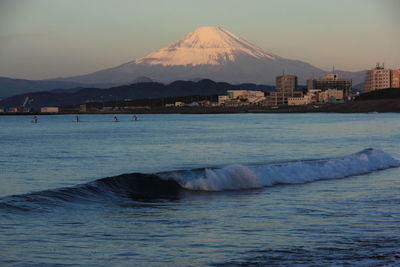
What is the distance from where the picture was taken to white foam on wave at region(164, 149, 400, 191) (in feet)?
61.8

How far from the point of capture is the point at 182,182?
18922 mm

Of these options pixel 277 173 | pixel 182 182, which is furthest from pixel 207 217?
pixel 277 173

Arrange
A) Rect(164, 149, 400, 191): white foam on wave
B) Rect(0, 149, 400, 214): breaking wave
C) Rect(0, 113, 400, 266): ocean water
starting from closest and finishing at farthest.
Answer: Rect(0, 113, 400, 266): ocean water, Rect(0, 149, 400, 214): breaking wave, Rect(164, 149, 400, 191): white foam on wave

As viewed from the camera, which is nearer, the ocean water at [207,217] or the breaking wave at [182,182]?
the ocean water at [207,217]

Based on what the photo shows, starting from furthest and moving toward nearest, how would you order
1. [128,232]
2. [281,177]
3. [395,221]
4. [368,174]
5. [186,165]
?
[186,165] → [368,174] → [281,177] → [395,221] → [128,232]

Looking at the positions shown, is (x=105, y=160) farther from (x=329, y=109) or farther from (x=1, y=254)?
(x=329, y=109)

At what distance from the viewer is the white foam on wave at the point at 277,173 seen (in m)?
18.8

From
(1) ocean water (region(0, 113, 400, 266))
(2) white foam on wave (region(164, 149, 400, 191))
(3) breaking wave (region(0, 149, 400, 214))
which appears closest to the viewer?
(1) ocean water (region(0, 113, 400, 266))

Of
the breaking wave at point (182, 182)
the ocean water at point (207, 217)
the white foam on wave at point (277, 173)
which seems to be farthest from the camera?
the white foam on wave at point (277, 173)

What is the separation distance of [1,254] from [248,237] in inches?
158

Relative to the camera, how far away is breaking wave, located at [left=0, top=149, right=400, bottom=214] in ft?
49.9

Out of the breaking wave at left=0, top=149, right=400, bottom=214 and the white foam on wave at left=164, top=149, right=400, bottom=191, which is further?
the white foam on wave at left=164, top=149, right=400, bottom=191

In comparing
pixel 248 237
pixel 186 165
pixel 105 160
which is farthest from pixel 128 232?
pixel 105 160

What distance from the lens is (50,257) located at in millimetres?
9281
